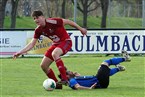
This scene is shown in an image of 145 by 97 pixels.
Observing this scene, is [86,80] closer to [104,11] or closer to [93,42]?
[93,42]

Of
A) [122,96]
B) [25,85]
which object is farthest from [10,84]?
[122,96]

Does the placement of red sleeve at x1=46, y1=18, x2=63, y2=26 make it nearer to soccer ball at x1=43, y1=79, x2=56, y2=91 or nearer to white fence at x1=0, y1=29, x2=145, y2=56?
soccer ball at x1=43, y1=79, x2=56, y2=91

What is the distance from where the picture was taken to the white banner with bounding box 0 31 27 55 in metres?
29.7

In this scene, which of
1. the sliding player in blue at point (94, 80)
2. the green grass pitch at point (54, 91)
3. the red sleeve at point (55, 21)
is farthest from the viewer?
the red sleeve at point (55, 21)

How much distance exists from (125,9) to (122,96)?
5086 cm

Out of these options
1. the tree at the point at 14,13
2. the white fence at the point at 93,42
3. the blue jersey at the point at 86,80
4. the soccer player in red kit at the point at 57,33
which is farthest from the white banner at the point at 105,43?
the tree at the point at 14,13

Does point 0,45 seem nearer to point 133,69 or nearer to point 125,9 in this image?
point 133,69

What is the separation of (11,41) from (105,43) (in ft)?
15.1

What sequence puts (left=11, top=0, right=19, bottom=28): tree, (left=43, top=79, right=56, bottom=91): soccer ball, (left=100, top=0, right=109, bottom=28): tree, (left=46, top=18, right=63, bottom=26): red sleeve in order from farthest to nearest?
(left=100, top=0, right=109, bottom=28): tree < (left=11, top=0, right=19, bottom=28): tree < (left=46, top=18, right=63, bottom=26): red sleeve < (left=43, top=79, right=56, bottom=91): soccer ball

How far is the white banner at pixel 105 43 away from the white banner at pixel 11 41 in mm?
2467

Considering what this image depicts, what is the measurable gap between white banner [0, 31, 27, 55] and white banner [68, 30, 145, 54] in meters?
2.47

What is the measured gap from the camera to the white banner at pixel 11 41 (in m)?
29.7

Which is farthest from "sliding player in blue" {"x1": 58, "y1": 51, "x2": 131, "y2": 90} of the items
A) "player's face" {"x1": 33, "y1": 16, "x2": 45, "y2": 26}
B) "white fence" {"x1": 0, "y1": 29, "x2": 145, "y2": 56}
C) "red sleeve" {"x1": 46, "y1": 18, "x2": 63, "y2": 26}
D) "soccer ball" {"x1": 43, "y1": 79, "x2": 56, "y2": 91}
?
"white fence" {"x1": 0, "y1": 29, "x2": 145, "y2": 56}

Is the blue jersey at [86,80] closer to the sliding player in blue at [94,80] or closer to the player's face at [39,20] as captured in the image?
the sliding player in blue at [94,80]
